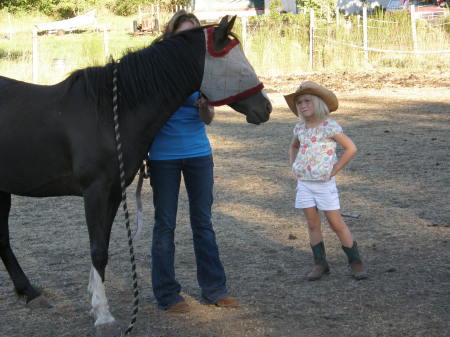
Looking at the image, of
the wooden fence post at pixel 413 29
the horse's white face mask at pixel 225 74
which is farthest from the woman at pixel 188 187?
the wooden fence post at pixel 413 29

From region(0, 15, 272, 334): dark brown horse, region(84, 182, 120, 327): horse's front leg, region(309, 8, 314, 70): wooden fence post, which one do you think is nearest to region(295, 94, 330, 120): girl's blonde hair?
region(0, 15, 272, 334): dark brown horse

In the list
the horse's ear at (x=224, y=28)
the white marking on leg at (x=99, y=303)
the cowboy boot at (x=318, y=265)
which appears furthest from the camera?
the cowboy boot at (x=318, y=265)

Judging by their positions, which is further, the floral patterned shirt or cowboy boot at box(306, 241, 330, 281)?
cowboy boot at box(306, 241, 330, 281)

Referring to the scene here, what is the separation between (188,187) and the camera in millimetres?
4418

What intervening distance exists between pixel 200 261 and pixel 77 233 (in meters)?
2.28

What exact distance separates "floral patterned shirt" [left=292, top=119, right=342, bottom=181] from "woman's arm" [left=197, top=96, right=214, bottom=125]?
989 millimetres

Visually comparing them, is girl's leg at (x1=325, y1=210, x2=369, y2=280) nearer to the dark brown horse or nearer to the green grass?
the dark brown horse

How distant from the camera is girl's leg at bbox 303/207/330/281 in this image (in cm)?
497

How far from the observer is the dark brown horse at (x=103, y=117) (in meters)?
4.00

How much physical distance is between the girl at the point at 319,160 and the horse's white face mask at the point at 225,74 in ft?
2.79

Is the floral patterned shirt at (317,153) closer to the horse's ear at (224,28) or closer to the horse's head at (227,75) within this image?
the horse's head at (227,75)

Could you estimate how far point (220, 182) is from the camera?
27.2 feet

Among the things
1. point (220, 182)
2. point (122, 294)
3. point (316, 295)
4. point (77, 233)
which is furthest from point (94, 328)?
point (220, 182)

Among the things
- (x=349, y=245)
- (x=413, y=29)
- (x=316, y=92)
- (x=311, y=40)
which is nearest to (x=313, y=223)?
(x=349, y=245)
